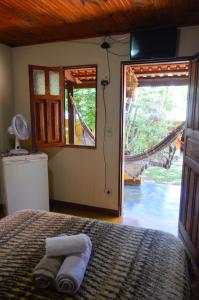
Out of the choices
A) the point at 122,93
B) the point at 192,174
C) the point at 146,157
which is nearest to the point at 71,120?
the point at 122,93

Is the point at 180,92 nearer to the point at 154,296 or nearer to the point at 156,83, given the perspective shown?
the point at 156,83

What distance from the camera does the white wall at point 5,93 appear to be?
3.05 meters

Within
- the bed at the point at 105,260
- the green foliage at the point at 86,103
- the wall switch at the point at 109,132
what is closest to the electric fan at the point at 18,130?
the green foliage at the point at 86,103

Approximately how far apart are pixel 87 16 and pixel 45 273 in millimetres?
2208

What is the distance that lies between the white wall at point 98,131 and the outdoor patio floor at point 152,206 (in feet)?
1.22

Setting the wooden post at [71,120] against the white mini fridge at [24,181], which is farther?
the wooden post at [71,120]

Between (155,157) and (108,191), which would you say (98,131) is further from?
(155,157)

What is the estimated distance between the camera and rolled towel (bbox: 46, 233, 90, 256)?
114 centimetres

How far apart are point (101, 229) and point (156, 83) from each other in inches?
142

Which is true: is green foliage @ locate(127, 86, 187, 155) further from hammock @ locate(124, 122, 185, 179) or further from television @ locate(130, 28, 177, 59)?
television @ locate(130, 28, 177, 59)

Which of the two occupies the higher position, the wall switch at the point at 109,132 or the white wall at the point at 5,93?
the white wall at the point at 5,93

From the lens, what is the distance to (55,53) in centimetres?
299

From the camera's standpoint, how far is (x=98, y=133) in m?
2.92

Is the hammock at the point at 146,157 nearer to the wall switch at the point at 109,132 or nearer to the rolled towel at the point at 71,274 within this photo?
the wall switch at the point at 109,132
